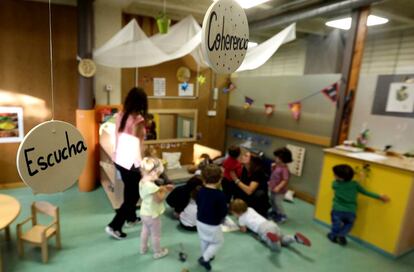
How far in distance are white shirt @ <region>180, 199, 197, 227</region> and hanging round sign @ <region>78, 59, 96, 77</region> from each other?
86.7 inches

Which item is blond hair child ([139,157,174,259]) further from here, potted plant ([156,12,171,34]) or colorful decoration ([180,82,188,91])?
colorful decoration ([180,82,188,91])

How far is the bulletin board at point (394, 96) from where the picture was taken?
275 cm

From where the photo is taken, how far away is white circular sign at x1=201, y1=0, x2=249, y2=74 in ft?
3.60

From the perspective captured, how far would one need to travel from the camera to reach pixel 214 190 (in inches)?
81.5

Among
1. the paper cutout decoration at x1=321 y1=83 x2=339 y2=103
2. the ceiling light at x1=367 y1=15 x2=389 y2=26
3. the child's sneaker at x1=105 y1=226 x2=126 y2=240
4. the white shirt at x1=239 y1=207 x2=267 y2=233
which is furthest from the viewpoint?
the ceiling light at x1=367 y1=15 x2=389 y2=26

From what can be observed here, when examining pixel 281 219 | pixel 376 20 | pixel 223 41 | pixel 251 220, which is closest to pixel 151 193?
pixel 251 220

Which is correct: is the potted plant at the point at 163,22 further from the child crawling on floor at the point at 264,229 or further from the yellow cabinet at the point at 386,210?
the yellow cabinet at the point at 386,210

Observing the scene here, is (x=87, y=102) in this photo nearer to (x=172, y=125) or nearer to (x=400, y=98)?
(x=172, y=125)

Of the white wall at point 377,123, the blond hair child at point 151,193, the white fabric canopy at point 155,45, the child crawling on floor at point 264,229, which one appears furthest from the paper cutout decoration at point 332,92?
A: the blond hair child at point 151,193

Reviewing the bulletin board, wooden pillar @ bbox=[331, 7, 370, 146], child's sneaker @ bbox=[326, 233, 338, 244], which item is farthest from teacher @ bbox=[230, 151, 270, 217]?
the bulletin board

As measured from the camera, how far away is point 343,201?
2.75m

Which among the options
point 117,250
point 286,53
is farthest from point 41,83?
point 286,53

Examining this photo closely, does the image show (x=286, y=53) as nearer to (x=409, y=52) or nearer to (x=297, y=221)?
(x=409, y=52)

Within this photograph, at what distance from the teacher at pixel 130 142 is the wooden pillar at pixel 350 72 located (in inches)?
92.8
